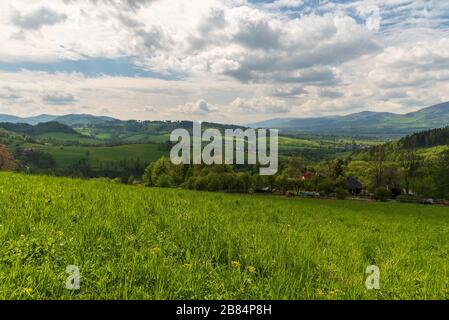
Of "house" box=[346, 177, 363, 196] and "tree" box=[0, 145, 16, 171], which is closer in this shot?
"tree" box=[0, 145, 16, 171]

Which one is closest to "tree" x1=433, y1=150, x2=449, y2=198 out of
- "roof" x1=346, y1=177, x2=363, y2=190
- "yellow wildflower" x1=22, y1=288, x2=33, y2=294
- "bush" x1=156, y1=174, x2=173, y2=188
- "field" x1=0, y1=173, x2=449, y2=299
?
"roof" x1=346, y1=177, x2=363, y2=190

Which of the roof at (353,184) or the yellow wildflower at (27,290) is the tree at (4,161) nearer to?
the yellow wildflower at (27,290)

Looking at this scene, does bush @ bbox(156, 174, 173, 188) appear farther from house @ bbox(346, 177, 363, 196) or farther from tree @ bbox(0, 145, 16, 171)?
house @ bbox(346, 177, 363, 196)

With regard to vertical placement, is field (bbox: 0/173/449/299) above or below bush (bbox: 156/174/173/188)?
above

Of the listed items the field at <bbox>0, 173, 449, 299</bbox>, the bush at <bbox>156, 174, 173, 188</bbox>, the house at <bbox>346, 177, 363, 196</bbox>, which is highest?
the field at <bbox>0, 173, 449, 299</bbox>

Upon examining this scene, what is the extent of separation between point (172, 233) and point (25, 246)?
2.99 metres

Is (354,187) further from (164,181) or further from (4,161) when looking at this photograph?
(4,161)

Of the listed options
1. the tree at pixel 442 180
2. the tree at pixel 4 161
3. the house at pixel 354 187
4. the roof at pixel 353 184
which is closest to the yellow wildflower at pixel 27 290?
the tree at pixel 4 161

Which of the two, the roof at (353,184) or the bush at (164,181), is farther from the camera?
the roof at (353,184)
